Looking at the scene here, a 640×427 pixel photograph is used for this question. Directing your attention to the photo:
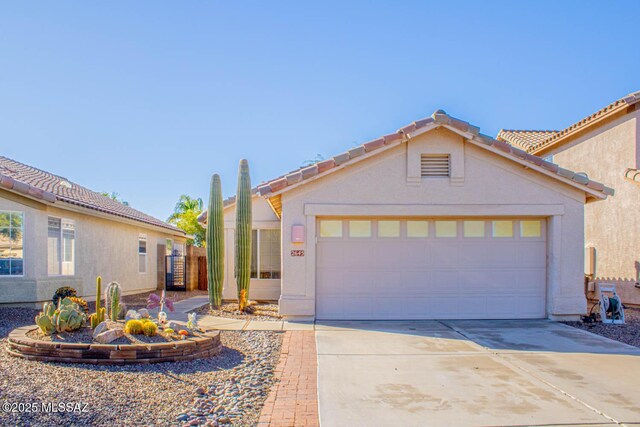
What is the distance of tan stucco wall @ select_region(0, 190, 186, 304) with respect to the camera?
13.3 metres

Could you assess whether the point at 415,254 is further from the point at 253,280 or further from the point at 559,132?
the point at 559,132

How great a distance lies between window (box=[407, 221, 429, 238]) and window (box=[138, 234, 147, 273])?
40.5ft

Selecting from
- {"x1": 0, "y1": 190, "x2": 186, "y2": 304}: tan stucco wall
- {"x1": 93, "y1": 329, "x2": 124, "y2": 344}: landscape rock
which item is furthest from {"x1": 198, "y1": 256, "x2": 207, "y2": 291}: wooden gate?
{"x1": 93, "y1": 329, "x2": 124, "y2": 344}: landscape rock

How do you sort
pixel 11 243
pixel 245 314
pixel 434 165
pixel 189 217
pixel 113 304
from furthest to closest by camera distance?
pixel 189 217
pixel 11 243
pixel 245 314
pixel 434 165
pixel 113 304

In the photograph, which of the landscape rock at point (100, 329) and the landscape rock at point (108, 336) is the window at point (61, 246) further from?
the landscape rock at point (108, 336)

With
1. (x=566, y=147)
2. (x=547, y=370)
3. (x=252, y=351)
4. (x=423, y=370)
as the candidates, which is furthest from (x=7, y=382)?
(x=566, y=147)

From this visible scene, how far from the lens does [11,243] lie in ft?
43.8

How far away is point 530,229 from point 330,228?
4360 mm

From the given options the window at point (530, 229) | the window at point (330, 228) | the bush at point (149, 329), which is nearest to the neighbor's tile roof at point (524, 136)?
the window at point (530, 229)

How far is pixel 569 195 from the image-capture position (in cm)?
1171

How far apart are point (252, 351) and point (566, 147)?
571 inches

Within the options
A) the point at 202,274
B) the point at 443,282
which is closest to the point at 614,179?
the point at 443,282

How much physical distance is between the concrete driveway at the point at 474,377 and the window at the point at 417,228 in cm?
222

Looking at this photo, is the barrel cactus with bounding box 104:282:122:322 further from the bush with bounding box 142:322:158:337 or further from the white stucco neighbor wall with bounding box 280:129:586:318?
the white stucco neighbor wall with bounding box 280:129:586:318
